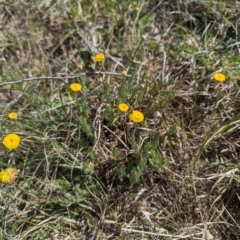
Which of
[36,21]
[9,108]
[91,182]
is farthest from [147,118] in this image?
[36,21]

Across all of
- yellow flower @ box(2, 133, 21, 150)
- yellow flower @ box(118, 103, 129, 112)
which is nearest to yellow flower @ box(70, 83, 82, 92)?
yellow flower @ box(118, 103, 129, 112)

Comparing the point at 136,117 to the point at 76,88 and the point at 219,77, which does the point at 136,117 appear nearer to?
the point at 76,88

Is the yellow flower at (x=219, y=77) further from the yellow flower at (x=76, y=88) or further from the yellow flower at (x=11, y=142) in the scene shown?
the yellow flower at (x=11, y=142)

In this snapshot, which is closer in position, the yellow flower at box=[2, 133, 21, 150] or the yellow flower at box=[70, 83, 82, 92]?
the yellow flower at box=[2, 133, 21, 150]

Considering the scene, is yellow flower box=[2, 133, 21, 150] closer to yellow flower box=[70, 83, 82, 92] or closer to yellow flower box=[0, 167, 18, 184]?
yellow flower box=[0, 167, 18, 184]

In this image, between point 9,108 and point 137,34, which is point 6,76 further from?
point 137,34

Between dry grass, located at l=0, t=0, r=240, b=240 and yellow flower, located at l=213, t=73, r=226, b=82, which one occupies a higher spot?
yellow flower, located at l=213, t=73, r=226, b=82

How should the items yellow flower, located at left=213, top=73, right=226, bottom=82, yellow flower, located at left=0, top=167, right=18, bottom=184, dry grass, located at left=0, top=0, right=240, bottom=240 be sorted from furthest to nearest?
yellow flower, located at left=213, top=73, right=226, bottom=82, dry grass, located at left=0, top=0, right=240, bottom=240, yellow flower, located at left=0, top=167, right=18, bottom=184

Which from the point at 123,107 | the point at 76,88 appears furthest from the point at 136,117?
the point at 76,88
